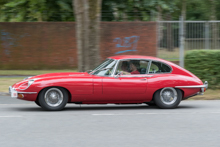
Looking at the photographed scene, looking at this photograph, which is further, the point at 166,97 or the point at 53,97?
the point at 166,97

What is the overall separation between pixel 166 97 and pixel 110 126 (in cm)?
269

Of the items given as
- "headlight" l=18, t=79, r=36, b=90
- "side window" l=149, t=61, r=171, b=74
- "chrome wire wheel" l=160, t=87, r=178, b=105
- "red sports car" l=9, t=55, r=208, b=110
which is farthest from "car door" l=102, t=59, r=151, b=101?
"headlight" l=18, t=79, r=36, b=90

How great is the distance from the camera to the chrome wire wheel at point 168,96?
923cm

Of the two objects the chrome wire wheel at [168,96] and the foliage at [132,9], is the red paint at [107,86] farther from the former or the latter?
the foliage at [132,9]

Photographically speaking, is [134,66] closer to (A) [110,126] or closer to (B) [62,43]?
(A) [110,126]

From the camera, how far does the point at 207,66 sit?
1247cm

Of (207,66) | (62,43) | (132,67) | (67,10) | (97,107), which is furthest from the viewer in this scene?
(62,43)

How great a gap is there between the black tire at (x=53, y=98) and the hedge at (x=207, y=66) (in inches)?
217

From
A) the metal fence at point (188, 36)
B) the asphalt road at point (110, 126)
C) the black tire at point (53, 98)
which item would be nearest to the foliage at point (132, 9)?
the metal fence at point (188, 36)

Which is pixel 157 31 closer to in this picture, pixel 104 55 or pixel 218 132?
pixel 104 55

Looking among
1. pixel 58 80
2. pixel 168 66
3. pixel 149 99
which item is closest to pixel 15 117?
pixel 58 80

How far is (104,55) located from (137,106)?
10407 mm

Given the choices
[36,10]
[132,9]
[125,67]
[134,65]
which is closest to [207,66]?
[134,65]

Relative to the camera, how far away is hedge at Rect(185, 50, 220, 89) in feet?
40.8
